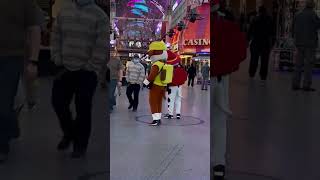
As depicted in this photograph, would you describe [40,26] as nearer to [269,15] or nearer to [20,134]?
[20,134]

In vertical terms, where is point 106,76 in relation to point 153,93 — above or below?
above

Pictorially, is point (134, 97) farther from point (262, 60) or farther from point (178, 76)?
point (262, 60)

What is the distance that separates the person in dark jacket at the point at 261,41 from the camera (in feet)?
8.16

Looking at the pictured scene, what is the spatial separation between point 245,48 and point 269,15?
0.65 feet

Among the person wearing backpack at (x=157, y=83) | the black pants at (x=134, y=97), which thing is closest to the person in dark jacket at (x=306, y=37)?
the person wearing backpack at (x=157, y=83)

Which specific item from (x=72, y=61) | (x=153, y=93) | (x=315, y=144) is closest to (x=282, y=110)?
(x=315, y=144)

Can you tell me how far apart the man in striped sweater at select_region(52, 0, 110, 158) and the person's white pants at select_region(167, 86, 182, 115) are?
516 centimetres

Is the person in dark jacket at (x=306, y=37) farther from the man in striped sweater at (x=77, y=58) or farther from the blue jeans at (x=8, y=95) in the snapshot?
the blue jeans at (x=8, y=95)

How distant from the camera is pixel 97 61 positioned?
244cm

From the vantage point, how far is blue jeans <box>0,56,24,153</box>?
2.35 metres

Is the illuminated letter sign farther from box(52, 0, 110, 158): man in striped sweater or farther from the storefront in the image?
box(52, 0, 110, 158): man in striped sweater

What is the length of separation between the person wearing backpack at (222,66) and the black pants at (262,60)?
0.04 m

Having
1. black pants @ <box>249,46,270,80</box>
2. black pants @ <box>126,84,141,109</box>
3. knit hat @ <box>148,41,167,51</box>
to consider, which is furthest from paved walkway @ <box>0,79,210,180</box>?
knit hat @ <box>148,41,167,51</box>

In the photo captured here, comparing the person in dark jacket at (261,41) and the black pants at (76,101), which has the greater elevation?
the person in dark jacket at (261,41)
